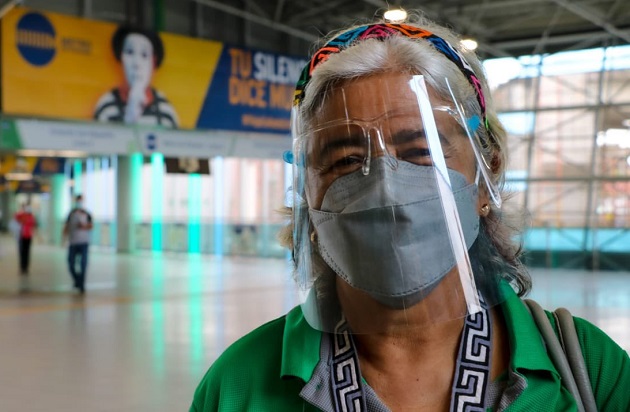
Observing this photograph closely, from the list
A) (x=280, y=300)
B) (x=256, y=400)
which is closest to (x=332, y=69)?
(x=256, y=400)

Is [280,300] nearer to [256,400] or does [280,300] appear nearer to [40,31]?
[40,31]

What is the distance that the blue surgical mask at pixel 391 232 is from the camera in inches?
46.4

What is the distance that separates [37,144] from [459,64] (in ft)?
33.4

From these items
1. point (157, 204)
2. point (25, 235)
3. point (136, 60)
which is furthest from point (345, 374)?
point (157, 204)

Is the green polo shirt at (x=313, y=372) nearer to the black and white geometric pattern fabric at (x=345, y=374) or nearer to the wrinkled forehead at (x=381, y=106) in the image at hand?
the black and white geometric pattern fabric at (x=345, y=374)

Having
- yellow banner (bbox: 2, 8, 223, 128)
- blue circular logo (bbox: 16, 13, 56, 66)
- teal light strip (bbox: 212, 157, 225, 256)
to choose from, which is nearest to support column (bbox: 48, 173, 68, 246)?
teal light strip (bbox: 212, 157, 225, 256)

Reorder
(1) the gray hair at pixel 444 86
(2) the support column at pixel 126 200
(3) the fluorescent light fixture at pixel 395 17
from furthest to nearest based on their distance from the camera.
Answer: (2) the support column at pixel 126 200, (3) the fluorescent light fixture at pixel 395 17, (1) the gray hair at pixel 444 86

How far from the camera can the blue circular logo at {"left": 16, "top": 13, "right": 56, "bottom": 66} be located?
9.91 m

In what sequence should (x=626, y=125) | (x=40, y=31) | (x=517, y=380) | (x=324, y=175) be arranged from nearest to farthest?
(x=517, y=380)
(x=324, y=175)
(x=40, y=31)
(x=626, y=125)

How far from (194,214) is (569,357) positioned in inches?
1029

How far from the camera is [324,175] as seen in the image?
1.30m

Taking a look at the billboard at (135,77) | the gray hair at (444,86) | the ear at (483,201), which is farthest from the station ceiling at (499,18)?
the ear at (483,201)

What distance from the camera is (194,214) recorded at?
88.1 ft

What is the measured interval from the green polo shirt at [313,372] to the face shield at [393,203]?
66 mm
